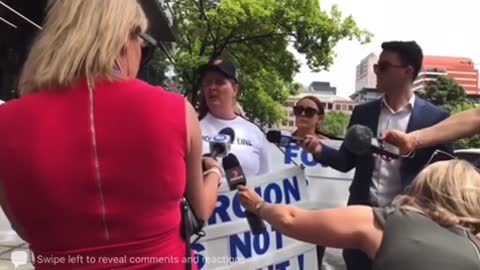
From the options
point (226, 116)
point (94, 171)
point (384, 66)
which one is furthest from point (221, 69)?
point (94, 171)

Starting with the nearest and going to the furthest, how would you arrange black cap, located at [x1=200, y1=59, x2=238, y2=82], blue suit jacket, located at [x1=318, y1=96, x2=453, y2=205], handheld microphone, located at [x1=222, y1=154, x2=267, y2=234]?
handheld microphone, located at [x1=222, y1=154, x2=267, y2=234], blue suit jacket, located at [x1=318, y1=96, x2=453, y2=205], black cap, located at [x1=200, y1=59, x2=238, y2=82]

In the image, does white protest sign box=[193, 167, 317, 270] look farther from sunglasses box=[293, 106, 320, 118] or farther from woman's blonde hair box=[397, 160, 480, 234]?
sunglasses box=[293, 106, 320, 118]

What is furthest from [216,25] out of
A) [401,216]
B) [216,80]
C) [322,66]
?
[401,216]

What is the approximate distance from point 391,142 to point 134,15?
61.8 inches

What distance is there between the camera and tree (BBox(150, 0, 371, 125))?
25.7 meters

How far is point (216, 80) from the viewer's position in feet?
12.5

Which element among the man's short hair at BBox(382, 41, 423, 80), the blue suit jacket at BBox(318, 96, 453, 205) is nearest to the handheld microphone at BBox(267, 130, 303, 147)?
the blue suit jacket at BBox(318, 96, 453, 205)

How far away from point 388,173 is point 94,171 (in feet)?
7.17

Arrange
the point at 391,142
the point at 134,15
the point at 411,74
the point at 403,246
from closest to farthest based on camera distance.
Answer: the point at 134,15 → the point at 403,246 → the point at 391,142 → the point at 411,74

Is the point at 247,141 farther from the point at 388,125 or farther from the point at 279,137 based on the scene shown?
the point at 388,125

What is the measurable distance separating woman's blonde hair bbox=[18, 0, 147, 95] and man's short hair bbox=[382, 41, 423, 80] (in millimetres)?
2158

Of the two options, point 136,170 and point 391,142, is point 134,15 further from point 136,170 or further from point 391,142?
point 391,142

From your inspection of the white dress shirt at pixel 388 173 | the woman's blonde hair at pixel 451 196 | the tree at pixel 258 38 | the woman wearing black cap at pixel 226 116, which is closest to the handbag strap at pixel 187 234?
the woman's blonde hair at pixel 451 196

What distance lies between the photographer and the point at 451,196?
2152 mm
